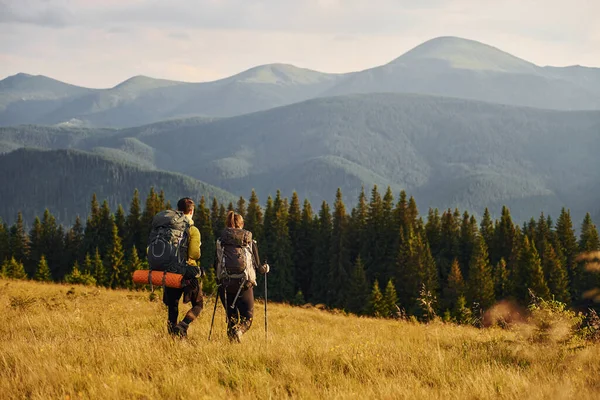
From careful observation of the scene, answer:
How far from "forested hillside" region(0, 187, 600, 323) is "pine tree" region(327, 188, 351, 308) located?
17 cm

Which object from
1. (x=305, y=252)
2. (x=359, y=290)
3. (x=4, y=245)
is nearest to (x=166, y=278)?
(x=359, y=290)

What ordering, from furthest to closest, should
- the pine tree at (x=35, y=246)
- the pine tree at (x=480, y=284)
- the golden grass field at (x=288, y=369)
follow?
the pine tree at (x=35, y=246), the pine tree at (x=480, y=284), the golden grass field at (x=288, y=369)

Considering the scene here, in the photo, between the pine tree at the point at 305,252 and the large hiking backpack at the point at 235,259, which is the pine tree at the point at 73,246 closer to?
the pine tree at the point at 305,252

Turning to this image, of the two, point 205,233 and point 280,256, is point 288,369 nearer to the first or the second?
point 280,256

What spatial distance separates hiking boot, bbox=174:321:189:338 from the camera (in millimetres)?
10266

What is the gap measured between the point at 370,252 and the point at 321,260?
7.80 meters

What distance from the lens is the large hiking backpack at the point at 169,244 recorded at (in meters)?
10.2

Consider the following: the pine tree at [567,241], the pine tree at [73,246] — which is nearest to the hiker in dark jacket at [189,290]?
the pine tree at [567,241]

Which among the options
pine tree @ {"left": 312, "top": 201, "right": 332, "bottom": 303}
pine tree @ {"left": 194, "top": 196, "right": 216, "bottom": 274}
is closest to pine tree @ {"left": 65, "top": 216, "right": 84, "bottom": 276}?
pine tree @ {"left": 194, "top": 196, "right": 216, "bottom": 274}

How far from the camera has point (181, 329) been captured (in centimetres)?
1030

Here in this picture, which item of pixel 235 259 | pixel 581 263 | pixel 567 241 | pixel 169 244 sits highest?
pixel 169 244

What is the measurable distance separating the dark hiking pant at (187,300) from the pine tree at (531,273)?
55004 mm

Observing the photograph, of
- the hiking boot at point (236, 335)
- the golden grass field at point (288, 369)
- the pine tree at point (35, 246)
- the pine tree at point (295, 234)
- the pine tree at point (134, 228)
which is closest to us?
the golden grass field at point (288, 369)

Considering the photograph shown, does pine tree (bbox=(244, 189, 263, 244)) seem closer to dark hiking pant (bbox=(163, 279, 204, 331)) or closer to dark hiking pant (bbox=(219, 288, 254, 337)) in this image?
dark hiking pant (bbox=(163, 279, 204, 331))
